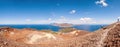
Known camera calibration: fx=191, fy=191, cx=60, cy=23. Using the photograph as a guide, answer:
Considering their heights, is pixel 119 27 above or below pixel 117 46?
above

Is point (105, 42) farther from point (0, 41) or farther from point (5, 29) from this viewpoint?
point (5, 29)

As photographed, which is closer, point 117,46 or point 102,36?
point 117,46

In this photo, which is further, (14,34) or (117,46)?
(14,34)

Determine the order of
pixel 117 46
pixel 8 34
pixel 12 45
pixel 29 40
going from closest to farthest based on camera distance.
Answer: pixel 117 46 → pixel 12 45 → pixel 29 40 → pixel 8 34

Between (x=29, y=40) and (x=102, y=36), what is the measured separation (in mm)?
20945

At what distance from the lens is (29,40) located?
36750 millimetres

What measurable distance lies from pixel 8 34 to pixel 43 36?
9317 millimetres

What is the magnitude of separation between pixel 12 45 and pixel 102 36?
863 centimetres

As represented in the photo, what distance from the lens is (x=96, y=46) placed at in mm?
17359

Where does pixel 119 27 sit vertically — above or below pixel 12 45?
above

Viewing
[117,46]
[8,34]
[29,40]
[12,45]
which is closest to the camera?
[117,46]

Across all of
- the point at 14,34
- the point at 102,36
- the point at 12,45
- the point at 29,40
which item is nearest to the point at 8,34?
the point at 14,34

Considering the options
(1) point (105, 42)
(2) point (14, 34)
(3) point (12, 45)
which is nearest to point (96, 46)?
(1) point (105, 42)

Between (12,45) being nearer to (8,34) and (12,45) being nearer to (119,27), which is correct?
(119,27)
